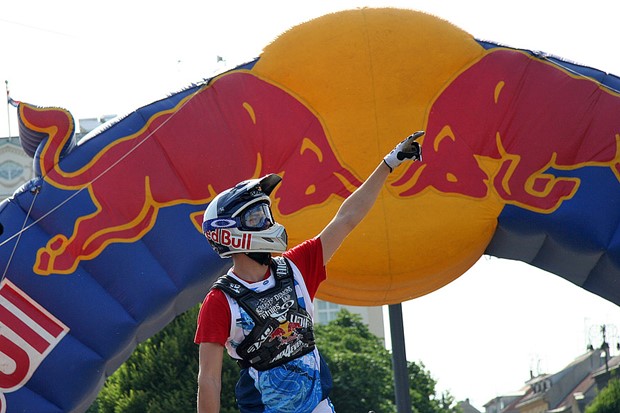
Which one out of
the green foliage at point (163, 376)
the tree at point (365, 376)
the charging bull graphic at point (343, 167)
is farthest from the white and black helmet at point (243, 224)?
the tree at point (365, 376)

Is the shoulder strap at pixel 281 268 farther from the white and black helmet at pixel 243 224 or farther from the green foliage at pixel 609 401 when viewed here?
the green foliage at pixel 609 401

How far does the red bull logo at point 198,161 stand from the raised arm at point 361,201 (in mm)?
4348

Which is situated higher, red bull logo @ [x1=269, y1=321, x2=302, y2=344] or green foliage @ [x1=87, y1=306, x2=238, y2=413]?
green foliage @ [x1=87, y1=306, x2=238, y2=413]

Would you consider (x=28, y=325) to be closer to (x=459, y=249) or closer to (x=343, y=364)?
(x=459, y=249)

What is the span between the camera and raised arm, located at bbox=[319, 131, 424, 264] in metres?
4.93

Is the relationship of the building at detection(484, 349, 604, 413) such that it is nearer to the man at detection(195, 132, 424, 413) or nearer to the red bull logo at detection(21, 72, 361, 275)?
the red bull logo at detection(21, 72, 361, 275)

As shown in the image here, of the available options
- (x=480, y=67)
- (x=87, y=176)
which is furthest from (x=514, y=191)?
(x=87, y=176)

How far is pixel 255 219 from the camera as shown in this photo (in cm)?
473

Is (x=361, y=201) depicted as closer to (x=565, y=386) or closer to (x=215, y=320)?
(x=215, y=320)

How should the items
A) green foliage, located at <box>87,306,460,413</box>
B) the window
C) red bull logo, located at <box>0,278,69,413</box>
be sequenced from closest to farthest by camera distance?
red bull logo, located at <box>0,278,69,413</box> → green foliage, located at <box>87,306,460,413</box> → the window

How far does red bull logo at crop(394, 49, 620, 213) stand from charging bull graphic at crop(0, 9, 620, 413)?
0.03ft

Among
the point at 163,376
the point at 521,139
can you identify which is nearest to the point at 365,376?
the point at 163,376

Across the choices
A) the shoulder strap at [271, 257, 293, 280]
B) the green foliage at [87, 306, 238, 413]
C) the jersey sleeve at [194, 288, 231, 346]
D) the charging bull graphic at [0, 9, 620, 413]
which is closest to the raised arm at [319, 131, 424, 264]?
the shoulder strap at [271, 257, 293, 280]

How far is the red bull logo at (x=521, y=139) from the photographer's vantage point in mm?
9422
